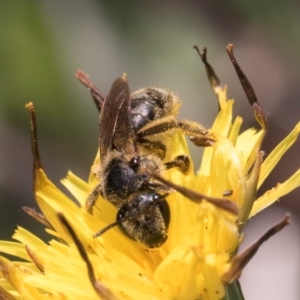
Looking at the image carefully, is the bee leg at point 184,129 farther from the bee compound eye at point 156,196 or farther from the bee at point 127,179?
the bee compound eye at point 156,196

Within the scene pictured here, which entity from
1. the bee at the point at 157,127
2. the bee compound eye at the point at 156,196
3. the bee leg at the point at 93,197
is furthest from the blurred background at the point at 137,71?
the bee compound eye at the point at 156,196

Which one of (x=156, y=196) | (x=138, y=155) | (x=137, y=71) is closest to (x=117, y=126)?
(x=138, y=155)

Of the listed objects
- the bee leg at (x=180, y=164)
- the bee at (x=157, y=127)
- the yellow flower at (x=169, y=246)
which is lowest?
the yellow flower at (x=169, y=246)

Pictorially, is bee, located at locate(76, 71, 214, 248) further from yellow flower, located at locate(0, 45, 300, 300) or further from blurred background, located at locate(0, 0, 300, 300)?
blurred background, located at locate(0, 0, 300, 300)

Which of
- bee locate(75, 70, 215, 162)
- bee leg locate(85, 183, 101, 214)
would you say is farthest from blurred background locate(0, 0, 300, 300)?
bee leg locate(85, 183, 101, 214)

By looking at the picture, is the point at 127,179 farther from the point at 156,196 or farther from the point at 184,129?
the point at 184,129

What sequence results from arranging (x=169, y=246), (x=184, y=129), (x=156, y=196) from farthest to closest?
(x=184, y=129) < (x=169, y=246) < (x=156, y=196)

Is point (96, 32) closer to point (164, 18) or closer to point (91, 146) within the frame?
point (164, 18)
